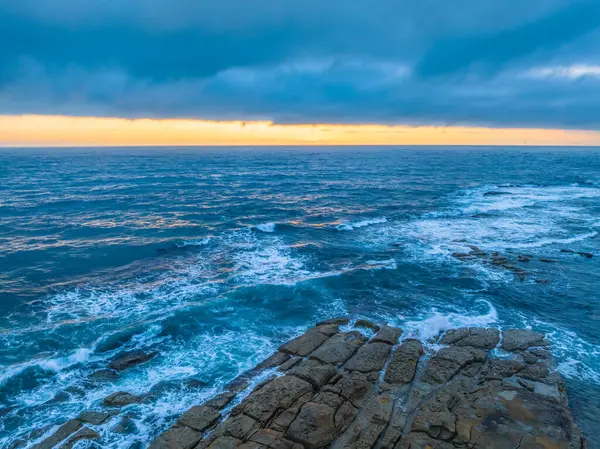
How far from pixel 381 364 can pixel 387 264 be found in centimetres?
1477

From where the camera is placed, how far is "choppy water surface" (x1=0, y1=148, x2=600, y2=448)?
16125 millimetres

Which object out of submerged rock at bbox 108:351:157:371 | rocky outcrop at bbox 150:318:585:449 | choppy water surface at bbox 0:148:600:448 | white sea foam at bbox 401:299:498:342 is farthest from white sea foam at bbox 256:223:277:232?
submerged rock at bbox 108:351:157:371

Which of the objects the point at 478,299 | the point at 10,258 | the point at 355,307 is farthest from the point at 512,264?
the point at 10,258

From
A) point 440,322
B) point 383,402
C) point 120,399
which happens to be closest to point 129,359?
point 120,399

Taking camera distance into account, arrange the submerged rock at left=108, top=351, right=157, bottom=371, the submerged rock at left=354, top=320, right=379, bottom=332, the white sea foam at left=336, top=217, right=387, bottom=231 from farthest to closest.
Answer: the white sea foam at left=336, top=217, right=387, bottom=231 → the submerged rock at left=354, top=320, right=379, bottom=332 → the submerged rock at left=108, top=351, right=157, bottom=371

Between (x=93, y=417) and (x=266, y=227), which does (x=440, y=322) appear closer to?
(x=93, y=417)

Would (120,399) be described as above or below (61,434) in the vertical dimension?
below

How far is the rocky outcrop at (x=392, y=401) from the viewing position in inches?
462

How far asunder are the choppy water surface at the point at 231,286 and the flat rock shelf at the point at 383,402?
115cm

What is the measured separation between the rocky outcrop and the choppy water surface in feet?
4.84

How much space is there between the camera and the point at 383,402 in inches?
531

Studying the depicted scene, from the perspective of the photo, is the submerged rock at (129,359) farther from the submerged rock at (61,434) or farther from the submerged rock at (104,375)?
the submerged rock at (61,434)

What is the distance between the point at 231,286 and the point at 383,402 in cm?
1470

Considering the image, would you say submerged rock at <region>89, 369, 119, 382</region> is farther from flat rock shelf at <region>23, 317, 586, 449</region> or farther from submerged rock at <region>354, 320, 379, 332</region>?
submerged rock at <region>354, 320, 379, 332</region>
